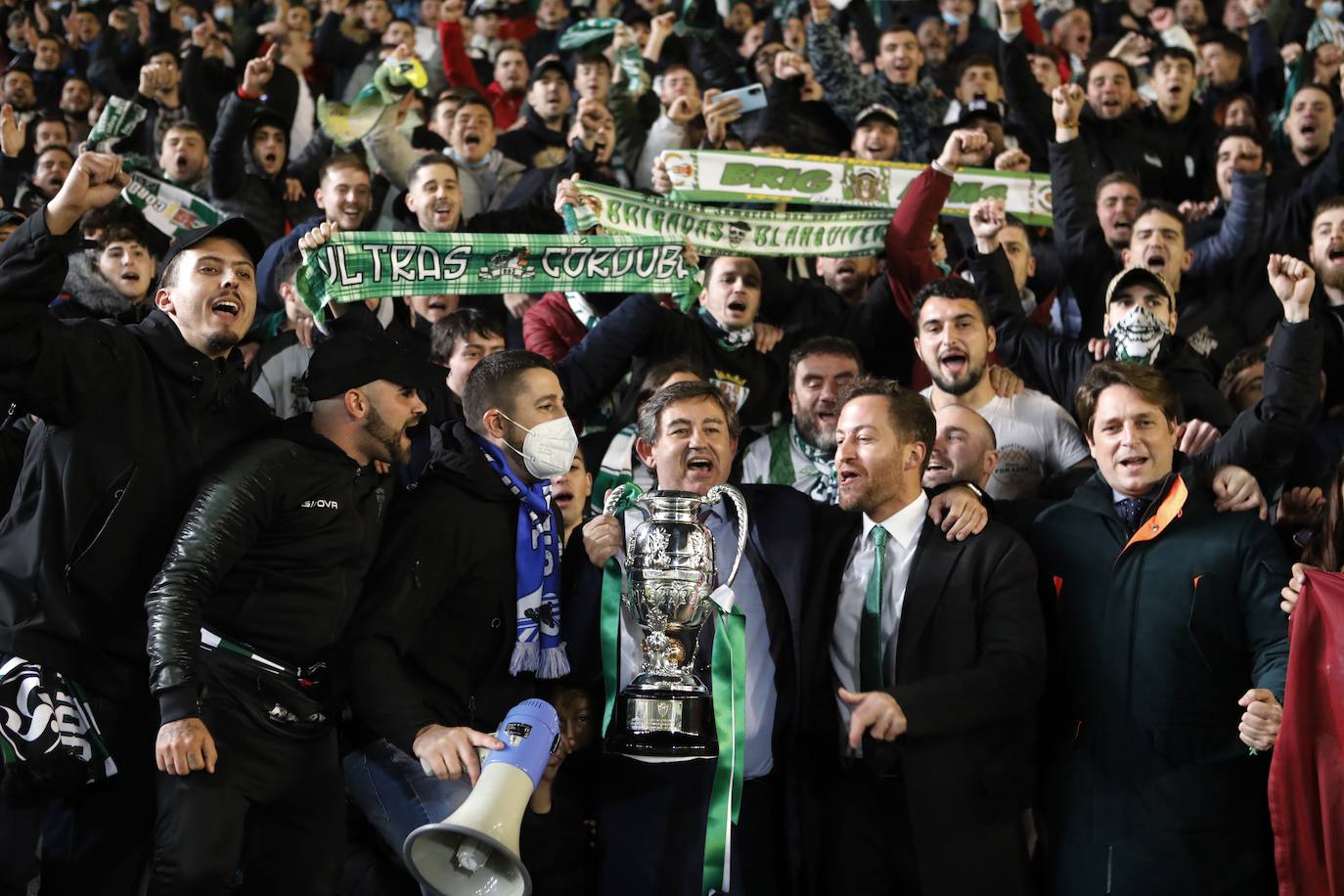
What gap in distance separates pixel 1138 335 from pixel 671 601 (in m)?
3.11

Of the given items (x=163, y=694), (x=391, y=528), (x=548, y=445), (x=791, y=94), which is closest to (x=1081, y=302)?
(x=791, y=94)

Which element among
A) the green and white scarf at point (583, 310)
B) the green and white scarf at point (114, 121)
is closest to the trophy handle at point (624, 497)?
the green and white scarf at point (583, 310)

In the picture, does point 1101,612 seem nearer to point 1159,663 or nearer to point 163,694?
point 1159,663

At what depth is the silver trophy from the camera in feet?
12.9

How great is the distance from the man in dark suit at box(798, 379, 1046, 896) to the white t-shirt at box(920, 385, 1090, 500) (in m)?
1.27

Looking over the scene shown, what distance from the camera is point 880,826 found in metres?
4.33

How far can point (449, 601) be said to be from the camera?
4.29m

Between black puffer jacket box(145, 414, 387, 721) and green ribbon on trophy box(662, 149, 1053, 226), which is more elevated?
green ribbon on trophy box(662, 149, 1053, 226)

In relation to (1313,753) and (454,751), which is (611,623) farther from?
(1313,753)

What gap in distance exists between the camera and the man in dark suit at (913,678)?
4145 millimetres

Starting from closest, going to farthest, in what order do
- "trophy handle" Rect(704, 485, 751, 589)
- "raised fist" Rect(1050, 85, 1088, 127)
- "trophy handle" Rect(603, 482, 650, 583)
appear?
"trophy handle" Rect(704, 485, 751, 589) < "trophy handle" Rect(603, 482, 650, 583) < "raised fist" Rect(1050, 85, 1088, 127)

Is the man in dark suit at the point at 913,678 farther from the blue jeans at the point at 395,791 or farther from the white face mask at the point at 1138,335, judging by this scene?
the white face mask at the point at 1138,335

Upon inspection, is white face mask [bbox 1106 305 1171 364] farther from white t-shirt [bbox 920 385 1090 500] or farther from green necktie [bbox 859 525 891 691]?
green necktie [bbox 859 525 891 691]

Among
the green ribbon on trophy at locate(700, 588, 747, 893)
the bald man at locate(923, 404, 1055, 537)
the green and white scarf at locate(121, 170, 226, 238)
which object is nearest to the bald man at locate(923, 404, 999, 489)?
the bald man at locate(923, 404, 1055, 537)
